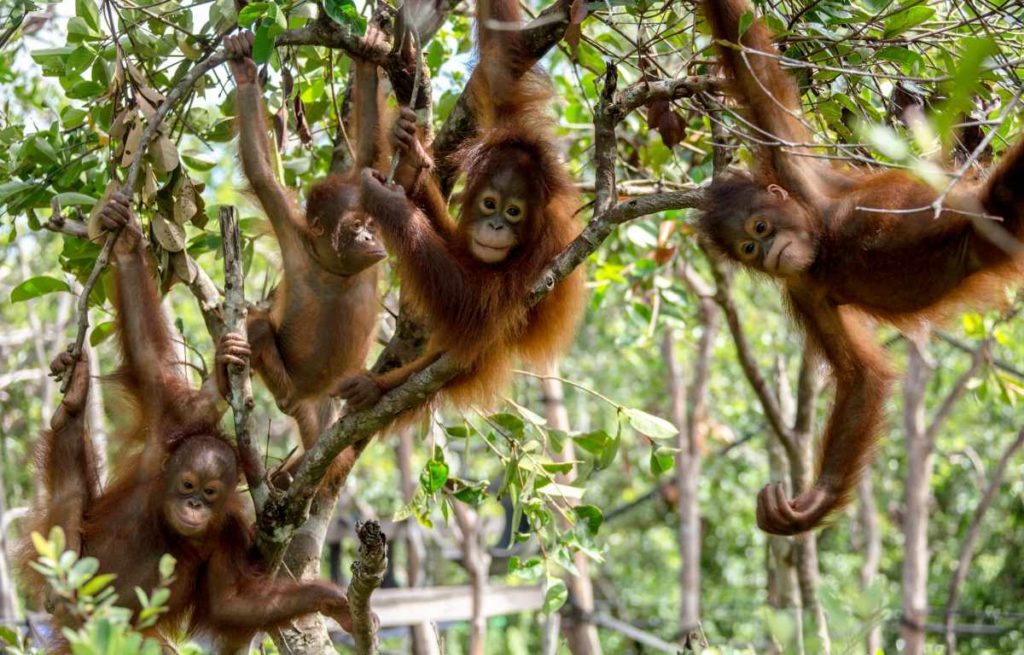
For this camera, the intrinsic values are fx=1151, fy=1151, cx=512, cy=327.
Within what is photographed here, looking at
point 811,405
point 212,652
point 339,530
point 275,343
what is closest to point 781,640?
point 212,652

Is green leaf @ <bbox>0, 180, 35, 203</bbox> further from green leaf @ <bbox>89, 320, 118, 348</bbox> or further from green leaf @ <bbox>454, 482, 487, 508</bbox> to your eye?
green leaf @ <bbox>454, 482, 487, 508</bbox>

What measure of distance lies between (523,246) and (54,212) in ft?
5.02

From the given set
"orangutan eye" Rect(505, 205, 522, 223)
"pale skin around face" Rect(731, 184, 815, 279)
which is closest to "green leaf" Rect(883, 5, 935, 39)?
"pale skin around face" Rect(731, 184, 815, 279)

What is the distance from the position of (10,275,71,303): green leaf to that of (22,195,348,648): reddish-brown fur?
222 millimetres

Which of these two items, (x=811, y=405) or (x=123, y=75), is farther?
(x=811, y=405)

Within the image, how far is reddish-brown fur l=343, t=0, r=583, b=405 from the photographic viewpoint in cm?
383

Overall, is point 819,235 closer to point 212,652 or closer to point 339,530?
point 212,652

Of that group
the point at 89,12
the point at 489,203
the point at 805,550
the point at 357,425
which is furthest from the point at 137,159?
the point at 805,550

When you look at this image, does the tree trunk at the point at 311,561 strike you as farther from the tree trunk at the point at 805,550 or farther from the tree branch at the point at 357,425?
the tree trunk at the point at 805,550

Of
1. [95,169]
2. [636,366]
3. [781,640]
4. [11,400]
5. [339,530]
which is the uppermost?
[636,366]

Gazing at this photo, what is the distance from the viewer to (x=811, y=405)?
242 inches

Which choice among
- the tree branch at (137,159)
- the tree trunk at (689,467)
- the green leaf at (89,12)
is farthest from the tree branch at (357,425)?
the tree trunk at (689,467)

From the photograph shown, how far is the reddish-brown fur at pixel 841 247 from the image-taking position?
3523 millimetres

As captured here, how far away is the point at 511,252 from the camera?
4031 mm
